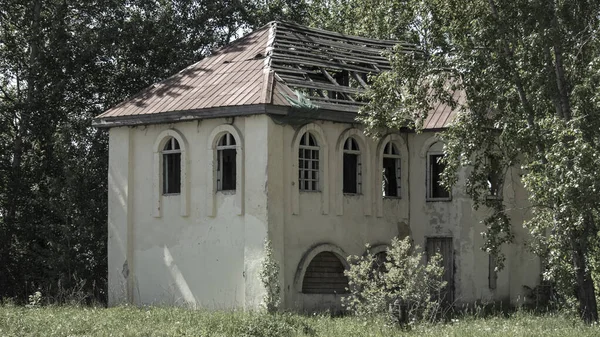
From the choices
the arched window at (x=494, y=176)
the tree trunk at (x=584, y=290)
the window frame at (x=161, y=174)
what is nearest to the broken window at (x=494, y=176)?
the arched window at (x=494, y=176)

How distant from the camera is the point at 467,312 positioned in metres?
24.2

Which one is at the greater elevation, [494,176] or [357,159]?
[357,159]

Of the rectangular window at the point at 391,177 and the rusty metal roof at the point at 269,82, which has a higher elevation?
the rusty metal roof at the point at 269,82

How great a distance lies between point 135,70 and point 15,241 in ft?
21.1

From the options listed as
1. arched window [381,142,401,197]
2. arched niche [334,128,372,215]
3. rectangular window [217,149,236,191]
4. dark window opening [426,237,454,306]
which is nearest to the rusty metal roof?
arched niche [334,128,372,215]

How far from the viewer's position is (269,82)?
77.8 ft

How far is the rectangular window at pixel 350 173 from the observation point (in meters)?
25.3

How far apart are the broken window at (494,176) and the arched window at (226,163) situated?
5859 millimetres

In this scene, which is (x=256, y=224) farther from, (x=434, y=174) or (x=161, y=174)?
(x=434, y=174)

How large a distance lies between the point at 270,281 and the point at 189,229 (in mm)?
3302

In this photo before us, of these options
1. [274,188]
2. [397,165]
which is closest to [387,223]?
[397,165]

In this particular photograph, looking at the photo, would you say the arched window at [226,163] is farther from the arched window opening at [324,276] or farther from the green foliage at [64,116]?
the green foliage at [64,116]

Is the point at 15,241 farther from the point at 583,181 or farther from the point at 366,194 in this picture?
the point at 583,181

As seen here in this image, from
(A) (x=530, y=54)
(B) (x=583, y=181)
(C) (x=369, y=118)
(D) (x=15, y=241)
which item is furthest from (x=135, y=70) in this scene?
(B) (x=583, y=181)
